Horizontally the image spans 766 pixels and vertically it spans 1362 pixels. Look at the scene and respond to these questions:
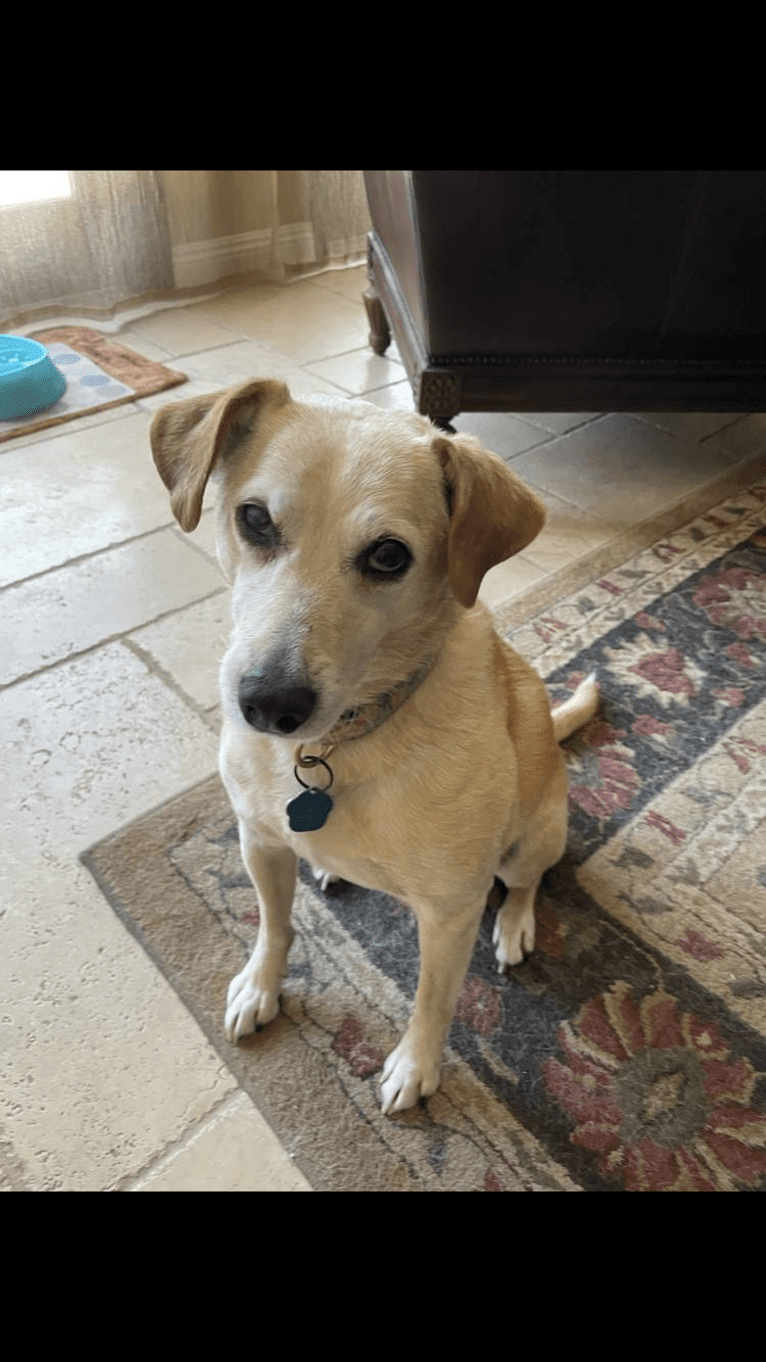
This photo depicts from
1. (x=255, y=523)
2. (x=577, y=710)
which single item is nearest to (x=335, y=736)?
(x=255, y=523)

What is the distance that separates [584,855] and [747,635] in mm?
1002

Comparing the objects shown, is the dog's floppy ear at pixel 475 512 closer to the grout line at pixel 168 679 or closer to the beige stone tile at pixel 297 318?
the grout line at pixel 168 679

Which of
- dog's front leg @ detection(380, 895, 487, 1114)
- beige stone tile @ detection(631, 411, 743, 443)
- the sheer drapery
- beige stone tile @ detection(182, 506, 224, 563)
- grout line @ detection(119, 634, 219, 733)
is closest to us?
dog's front leg @ detection(380, 895, 487, 1114)

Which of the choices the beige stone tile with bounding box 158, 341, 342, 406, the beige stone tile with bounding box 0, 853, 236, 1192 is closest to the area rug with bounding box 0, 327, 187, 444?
the beige stone tile with bounding box 158, 341, 342, 406

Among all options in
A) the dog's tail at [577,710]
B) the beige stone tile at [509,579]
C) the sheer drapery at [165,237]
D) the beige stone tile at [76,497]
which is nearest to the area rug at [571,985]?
the dog's tail at [577,710]

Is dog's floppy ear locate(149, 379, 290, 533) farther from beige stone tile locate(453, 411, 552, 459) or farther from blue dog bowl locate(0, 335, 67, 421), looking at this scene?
blue dog bowl locate(0, 335, 67, 421)

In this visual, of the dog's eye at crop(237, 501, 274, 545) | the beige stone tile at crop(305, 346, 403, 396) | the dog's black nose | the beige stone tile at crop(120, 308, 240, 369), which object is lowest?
the beige stone tile at crop(305, 346, 403, 396)

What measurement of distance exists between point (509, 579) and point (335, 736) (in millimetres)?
1531

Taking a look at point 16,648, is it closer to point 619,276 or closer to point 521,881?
point 521,881

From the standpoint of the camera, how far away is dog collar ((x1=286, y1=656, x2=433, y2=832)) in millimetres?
1136

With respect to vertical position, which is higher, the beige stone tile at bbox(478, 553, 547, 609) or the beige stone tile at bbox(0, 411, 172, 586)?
the beige stone tile at bbox(0, 411, 172, 586)

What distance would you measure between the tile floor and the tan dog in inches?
17.3

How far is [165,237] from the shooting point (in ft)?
14.0

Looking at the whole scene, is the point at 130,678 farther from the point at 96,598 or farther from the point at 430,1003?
the point at 430,1003
